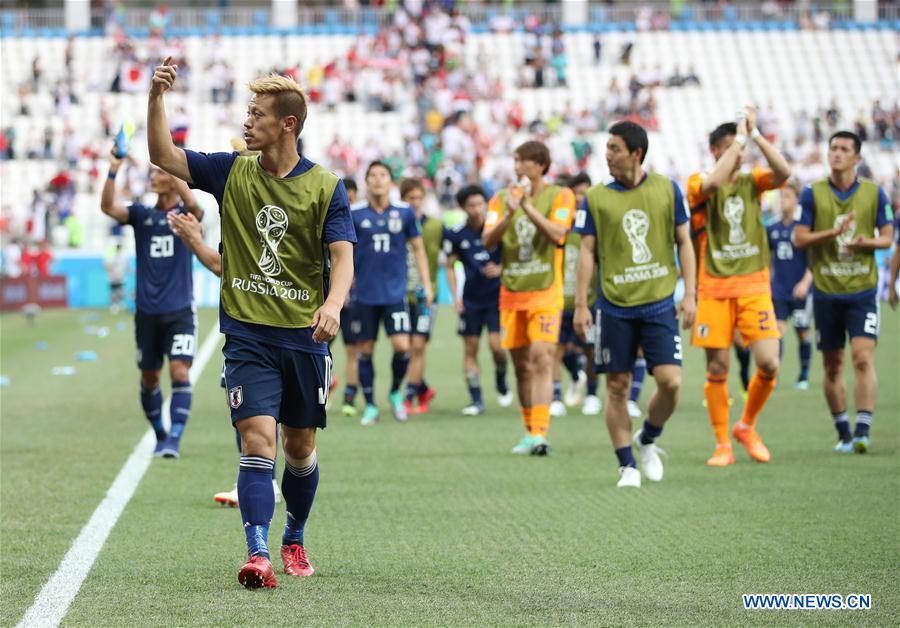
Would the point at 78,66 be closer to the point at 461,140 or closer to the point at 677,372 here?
the point at 461,140

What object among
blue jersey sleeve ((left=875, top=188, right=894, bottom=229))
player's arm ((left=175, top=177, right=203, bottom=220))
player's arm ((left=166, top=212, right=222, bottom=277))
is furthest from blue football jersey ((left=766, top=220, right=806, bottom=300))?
player's arm ((left=166, top=212, right=222, bottom=277))

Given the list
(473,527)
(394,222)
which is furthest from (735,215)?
(394,222)

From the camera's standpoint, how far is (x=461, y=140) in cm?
4228

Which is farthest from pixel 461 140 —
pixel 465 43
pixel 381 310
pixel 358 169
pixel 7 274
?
pixel 381 310

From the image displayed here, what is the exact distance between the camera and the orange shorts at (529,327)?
39.7ft

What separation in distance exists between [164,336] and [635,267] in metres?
4.02

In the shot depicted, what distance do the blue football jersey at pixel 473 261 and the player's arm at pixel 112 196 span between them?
4.71 m

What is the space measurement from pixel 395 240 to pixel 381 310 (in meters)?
0.73

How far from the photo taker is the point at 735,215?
11.0m

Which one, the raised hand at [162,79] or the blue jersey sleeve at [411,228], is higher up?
the raised hand at [162,79]

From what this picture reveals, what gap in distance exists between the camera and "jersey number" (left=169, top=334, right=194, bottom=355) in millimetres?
11539

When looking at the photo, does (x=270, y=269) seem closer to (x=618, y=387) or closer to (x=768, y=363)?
(x=618, y=387)

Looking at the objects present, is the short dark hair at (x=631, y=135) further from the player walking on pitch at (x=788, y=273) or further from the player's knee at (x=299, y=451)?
the player walking on pitch at (x=788, y=273)

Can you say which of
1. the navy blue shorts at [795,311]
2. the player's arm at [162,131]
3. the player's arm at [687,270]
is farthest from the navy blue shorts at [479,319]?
the player's arm at [162,131]
